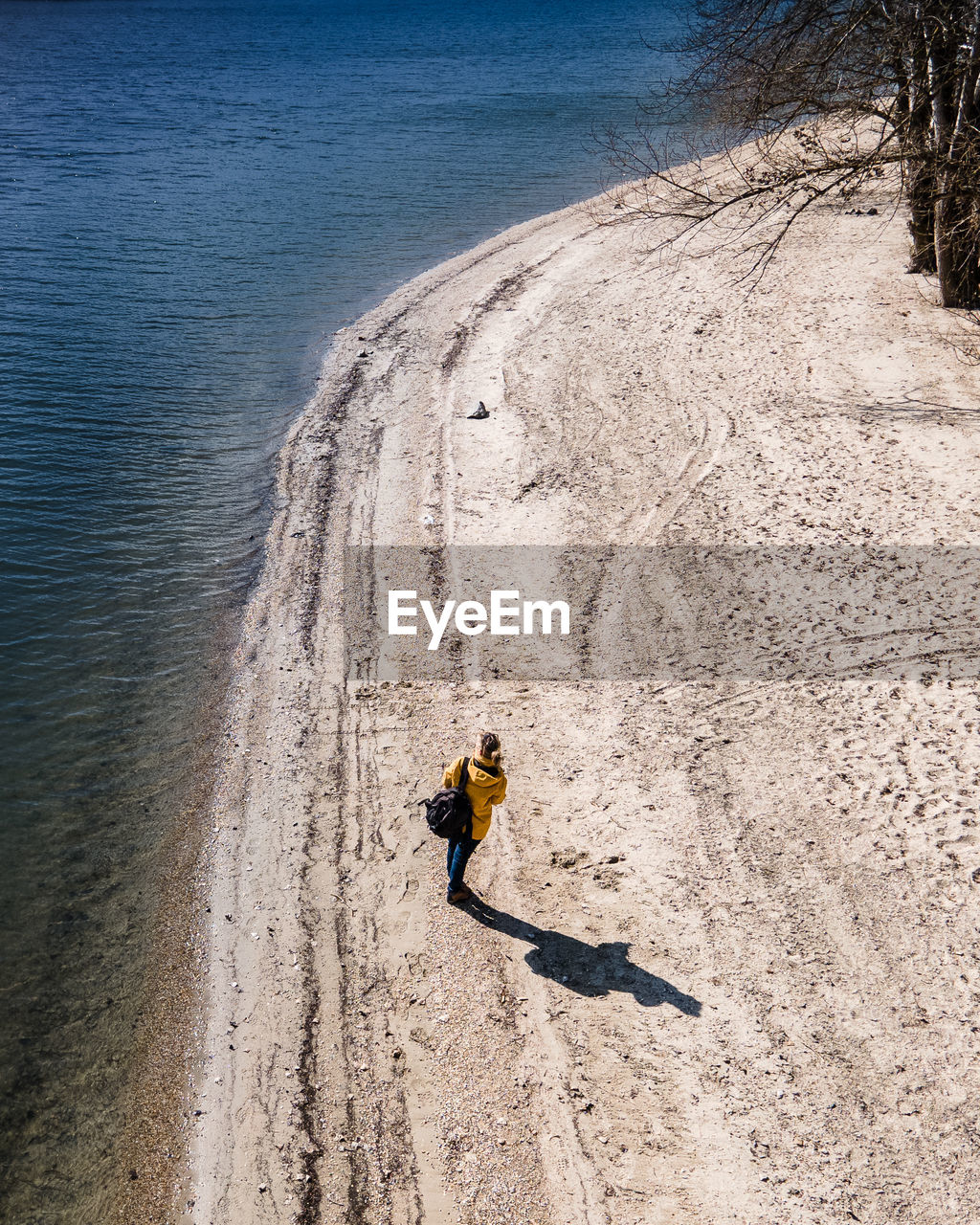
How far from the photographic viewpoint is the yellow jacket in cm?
803

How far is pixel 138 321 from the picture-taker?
23016 millimetres

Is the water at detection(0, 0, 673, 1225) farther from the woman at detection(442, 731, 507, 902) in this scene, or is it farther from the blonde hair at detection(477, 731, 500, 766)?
the blonde hair at detection(477, 731, 500, 766)

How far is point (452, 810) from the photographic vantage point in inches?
317

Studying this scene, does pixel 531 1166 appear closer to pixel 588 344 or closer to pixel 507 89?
pixel 588 344

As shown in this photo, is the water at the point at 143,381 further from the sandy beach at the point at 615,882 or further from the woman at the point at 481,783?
the woman at the point at 481,783

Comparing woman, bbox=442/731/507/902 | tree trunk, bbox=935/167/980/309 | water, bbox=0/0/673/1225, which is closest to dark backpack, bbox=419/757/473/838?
woman, bbox=442/731/507/902

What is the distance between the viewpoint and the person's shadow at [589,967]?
24.9ft

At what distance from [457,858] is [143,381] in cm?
1559

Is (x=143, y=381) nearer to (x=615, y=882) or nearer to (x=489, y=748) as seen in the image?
(x=489, y=748)

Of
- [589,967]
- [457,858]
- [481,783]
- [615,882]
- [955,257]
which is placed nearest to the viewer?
[589,967]

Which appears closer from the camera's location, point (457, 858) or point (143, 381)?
point (457, 858)

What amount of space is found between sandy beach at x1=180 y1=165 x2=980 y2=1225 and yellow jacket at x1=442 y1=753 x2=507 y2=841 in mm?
1051

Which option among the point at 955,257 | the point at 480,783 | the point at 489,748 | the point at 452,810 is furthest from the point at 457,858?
the point at 955,257

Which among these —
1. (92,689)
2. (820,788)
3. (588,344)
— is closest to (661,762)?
(820,788)
